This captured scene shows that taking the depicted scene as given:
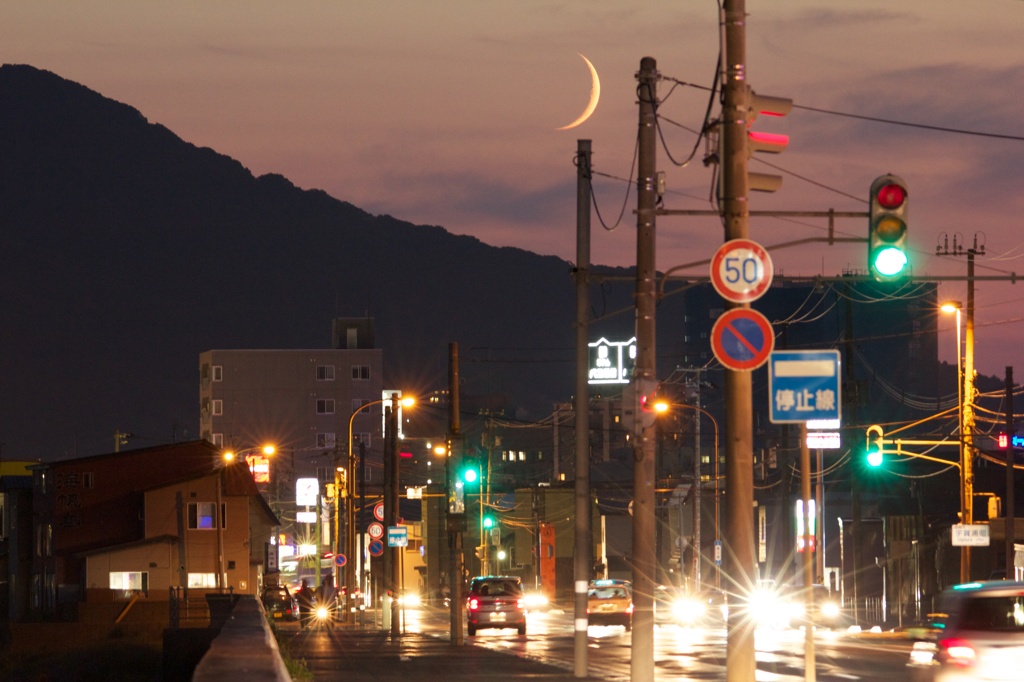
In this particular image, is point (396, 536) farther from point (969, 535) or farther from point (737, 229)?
point (737, 229)

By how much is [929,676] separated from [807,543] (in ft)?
36.3

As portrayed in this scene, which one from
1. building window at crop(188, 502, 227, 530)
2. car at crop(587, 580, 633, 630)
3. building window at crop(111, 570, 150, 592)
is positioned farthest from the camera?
building window at crop(188, 502, 227, 530)

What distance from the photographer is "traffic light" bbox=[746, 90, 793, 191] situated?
15.7m

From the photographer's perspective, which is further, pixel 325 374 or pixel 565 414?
pixel 325 374

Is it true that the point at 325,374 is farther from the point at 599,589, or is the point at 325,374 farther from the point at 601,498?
the point at 599,589

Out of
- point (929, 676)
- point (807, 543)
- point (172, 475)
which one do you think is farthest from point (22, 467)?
point (807, 543)

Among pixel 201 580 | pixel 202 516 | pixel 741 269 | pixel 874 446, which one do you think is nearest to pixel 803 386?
pixel 741 269

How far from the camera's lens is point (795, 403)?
14.8 m

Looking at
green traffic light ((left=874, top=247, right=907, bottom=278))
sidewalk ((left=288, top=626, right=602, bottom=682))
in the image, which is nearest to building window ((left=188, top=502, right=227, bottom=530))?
sidewalk ((left=288, top=626, right=602, bottom=682))

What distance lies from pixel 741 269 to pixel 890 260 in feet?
6.34

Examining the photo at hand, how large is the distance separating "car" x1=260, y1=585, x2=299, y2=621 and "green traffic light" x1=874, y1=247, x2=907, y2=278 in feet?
150

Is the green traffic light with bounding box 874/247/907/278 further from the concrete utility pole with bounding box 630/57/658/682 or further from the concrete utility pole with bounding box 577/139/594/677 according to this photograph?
the concrete utility pole with bounding box 577/139/594/677

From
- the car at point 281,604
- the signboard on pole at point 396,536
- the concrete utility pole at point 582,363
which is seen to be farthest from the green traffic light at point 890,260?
the car at point 281,604

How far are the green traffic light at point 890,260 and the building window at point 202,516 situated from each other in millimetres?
59207
